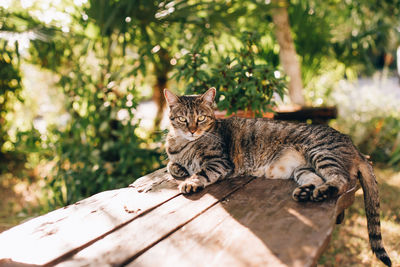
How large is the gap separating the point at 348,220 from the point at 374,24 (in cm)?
346

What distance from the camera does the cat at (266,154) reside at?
1.69 metres

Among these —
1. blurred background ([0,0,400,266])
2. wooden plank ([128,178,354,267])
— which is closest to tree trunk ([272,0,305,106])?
blurred background ([0,0,400,266])

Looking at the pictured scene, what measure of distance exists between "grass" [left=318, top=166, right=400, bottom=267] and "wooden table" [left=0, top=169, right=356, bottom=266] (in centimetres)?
139

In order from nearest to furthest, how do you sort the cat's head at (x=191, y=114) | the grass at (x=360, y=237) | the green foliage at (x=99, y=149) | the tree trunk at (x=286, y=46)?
the cat's head at (x=191, y=114), the grass at (x=360, y=237), the green foliage at (x=99, y=149), the tree trunk at (x=286, y=46)

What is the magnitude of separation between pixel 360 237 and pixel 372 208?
1618mm

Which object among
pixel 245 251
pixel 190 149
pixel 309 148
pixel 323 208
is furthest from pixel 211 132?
pixel 245 251

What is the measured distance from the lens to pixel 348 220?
344 cm

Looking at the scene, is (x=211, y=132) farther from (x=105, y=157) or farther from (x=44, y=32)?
(x=44, y=32)

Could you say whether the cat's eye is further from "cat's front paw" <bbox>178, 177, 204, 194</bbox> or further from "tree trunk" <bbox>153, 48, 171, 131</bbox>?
"tree trunk" <bbox>153, 48, 171, 131</bbox>

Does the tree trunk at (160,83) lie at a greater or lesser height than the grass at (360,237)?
greater

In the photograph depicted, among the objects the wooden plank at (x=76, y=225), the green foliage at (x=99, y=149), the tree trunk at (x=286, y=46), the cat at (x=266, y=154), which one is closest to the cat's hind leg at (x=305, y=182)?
the cat at (x=266, y=154)

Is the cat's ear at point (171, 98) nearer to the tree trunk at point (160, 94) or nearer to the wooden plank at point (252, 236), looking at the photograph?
the wooden plank at point (252, 236)

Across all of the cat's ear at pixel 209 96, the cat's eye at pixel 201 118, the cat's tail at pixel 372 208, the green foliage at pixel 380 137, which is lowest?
the green foliage at pixel 380 137

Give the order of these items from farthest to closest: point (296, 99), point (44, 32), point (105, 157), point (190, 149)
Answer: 1. point (296, 99)
2. point (105, 157)
3. point (44, 32)
4. point (190, 149)
